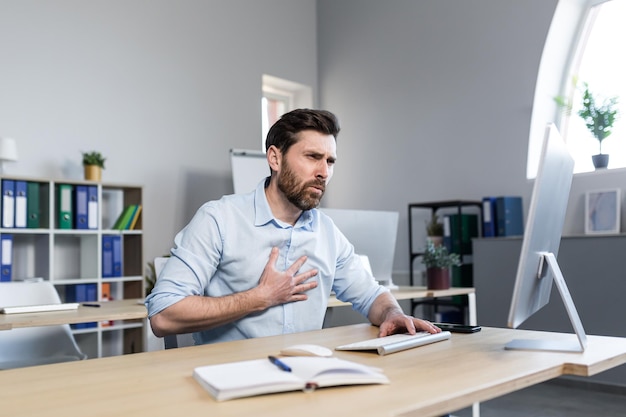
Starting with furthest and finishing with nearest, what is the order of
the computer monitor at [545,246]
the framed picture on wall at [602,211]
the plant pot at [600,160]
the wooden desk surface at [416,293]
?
the plant pot at [600,160], the framed picture on wall at [602,211], the wooden desk surface at [416,293], the computer monitor at [545,246]

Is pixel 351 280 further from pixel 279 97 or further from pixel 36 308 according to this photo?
pixel 279 97

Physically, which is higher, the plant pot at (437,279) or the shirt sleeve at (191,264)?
the shirt sleeve at (191,264)

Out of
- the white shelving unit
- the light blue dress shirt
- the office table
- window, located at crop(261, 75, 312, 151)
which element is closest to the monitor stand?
the light blue dress shirt

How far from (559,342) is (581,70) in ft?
13.7

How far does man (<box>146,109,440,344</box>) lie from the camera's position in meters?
1.67

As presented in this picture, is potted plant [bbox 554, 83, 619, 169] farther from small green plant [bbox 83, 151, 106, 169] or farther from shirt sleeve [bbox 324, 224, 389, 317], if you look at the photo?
small green plant [bbox 83, 151, 106, 169]

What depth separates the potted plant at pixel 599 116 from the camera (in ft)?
15.0

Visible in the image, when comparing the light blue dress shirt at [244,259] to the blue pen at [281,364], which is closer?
the blue pen at [281,364]

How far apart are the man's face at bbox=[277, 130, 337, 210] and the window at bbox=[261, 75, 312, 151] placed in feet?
14.8

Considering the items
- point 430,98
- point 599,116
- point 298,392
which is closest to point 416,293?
point 599,116

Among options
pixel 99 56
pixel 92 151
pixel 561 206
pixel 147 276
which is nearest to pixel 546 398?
pixel 561 206

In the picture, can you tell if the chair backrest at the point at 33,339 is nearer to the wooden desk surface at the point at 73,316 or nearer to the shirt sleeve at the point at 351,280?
the wooden desk surface at the point at 73,316

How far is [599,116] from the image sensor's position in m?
4.62

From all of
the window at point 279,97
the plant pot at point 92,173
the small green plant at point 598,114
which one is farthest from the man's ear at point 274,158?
the window at point 279,97
